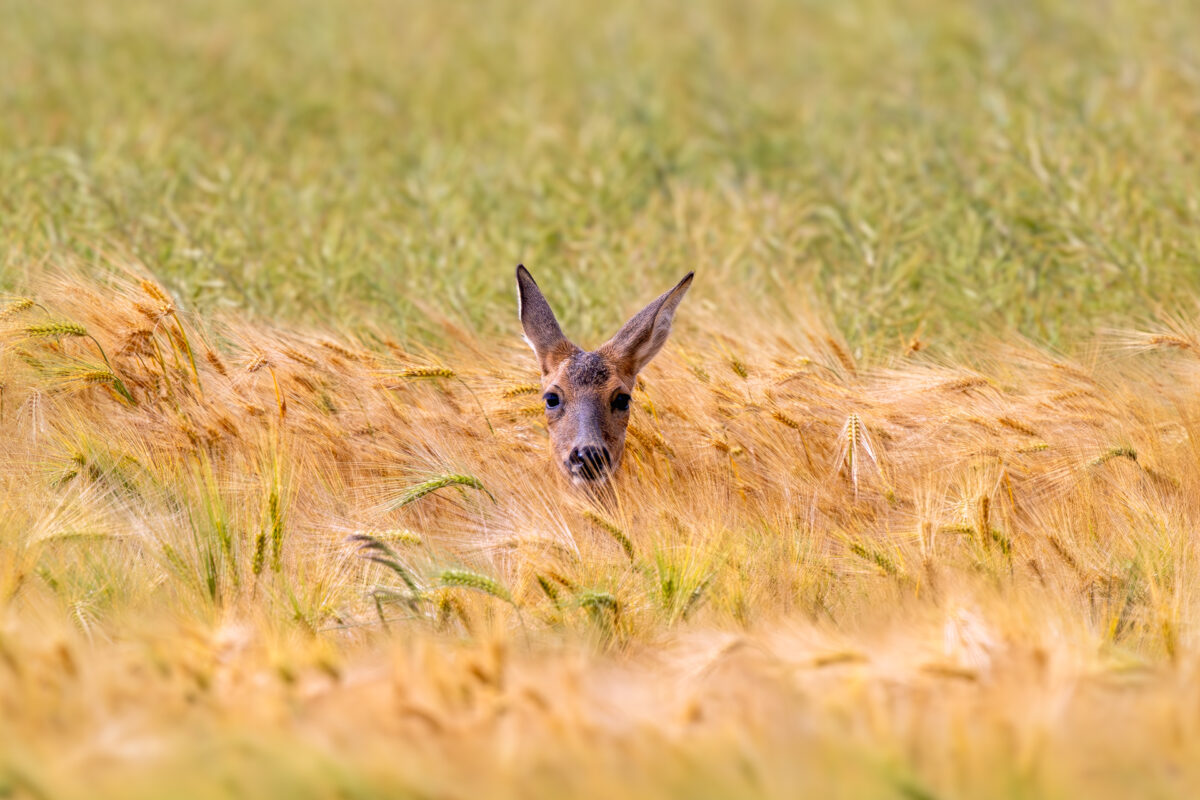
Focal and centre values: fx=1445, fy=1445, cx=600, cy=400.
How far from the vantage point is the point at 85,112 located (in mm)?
10680

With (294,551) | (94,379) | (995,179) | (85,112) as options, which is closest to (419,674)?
(294,551)

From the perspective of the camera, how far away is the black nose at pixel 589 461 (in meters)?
5.18

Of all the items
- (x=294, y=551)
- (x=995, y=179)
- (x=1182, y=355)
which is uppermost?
(x=995, y=179)

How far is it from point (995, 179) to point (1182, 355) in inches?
120

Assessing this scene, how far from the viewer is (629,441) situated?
5.66 metres

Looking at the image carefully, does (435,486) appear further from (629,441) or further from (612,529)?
(629,441)

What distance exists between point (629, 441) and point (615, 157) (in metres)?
3.99

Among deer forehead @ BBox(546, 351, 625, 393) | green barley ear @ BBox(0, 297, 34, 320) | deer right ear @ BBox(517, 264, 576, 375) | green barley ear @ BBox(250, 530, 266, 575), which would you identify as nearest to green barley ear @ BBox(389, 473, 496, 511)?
green barley ear @ BBox(250, 530, 266, 575)

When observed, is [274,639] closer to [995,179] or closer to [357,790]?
[357,790]

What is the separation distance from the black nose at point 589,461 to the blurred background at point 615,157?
1.39 m

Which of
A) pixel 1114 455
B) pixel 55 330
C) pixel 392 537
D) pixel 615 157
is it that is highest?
pixel 615 157

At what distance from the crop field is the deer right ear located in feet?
0.56

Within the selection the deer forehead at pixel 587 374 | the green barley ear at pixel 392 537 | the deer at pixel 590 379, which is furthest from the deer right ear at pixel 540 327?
the green barley ear at pixel 392 537

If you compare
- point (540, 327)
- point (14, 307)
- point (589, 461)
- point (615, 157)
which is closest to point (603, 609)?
point (589, 461)
